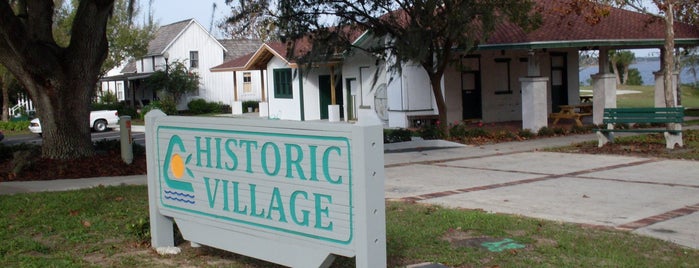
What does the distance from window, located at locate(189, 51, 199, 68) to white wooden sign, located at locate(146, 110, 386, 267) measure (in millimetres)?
46039

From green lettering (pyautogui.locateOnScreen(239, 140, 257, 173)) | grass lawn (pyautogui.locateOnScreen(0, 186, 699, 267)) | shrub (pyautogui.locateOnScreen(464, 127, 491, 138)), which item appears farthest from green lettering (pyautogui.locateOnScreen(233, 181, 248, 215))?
shrub (pyautogui.locateOnScreen(464, 127, 491, 138))

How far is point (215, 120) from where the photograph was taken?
6559mm

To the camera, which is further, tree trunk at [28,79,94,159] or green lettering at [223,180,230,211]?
tree trunk at [28,79,94,159]

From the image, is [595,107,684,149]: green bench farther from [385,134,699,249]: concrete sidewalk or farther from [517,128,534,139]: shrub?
[517,128,534,139]: shrub

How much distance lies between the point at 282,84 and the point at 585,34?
16.8 metres

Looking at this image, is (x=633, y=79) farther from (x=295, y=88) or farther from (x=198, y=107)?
(x=295, y=88)

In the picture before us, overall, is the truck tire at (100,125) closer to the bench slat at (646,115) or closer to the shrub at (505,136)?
the shrub at (505,136)

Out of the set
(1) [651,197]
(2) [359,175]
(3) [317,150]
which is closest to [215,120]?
(3) [317,150]

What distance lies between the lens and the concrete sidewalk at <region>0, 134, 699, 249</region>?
29.5 ft

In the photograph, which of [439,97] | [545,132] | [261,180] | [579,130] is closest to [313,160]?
[261,180]

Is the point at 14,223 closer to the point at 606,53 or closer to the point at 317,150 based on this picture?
the point at 317,150

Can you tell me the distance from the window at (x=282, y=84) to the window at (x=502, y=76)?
36.4 ft

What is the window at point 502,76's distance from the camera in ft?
93.7

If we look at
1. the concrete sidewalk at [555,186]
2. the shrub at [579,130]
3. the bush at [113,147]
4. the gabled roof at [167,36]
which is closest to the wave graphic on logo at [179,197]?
the concrete sidewalk at [555,186]
